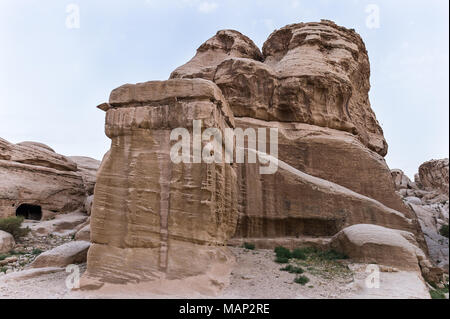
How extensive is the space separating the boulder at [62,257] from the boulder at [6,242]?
5409 millimetres

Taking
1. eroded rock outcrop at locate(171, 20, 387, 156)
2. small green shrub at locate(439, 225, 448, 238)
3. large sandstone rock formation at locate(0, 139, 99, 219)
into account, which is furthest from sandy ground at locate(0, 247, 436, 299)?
small green shrub at locate(439, 225, 448, 238)

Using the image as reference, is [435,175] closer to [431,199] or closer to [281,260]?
[431,199]

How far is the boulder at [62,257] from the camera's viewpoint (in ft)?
33.4

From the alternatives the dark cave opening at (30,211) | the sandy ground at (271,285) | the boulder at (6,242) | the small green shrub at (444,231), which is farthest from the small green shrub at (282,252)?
the dark cave opening at (30,211)

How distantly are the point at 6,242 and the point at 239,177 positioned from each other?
1139 centimetres

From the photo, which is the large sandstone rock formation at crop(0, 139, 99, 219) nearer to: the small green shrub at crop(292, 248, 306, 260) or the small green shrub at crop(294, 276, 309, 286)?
the small green shrub at crop(292, 248, 306, 260)

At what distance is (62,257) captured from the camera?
10.3m

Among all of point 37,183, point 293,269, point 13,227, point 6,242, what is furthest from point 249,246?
point 37,183

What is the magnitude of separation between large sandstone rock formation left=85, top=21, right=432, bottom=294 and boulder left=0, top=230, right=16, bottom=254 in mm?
9144

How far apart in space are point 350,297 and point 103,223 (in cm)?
603

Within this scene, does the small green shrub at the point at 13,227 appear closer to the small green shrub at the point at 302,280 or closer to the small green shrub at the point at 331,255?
the small green shrub at the point at 331,255

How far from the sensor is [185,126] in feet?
27.7
